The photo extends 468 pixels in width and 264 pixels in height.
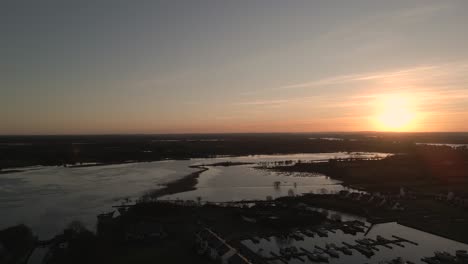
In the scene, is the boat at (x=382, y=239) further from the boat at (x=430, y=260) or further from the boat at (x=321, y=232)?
the boat at (x=321, y=232)

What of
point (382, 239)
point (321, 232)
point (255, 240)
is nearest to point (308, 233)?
point (321, 232)

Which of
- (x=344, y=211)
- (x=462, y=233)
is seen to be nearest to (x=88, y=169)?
(x=344, y=211)

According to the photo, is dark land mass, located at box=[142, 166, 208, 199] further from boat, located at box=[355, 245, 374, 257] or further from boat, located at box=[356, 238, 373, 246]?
boat, located at box=[355, 245, 374, 257]

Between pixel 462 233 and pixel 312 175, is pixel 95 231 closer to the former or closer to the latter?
pixel 462 233

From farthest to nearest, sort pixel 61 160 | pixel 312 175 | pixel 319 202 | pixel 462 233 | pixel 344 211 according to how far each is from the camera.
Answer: pixel 61 160
pixel 312 175
pixel 319 202
pixel 344 211
pixel 462 233

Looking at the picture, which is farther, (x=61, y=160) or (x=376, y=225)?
(x=61, y=160)

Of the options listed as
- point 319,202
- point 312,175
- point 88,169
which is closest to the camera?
point 319,202

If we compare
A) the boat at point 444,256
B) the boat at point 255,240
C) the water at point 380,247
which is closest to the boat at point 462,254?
the boat at point 444,256
